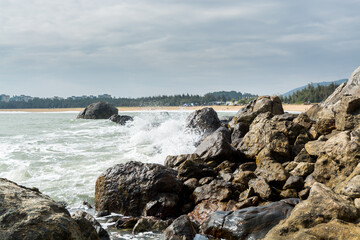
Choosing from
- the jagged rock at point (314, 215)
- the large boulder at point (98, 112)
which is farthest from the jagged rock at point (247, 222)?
the large boulder at point (98, 112)

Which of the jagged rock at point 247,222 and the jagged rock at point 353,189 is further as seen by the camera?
the jagged rock at point 247,222

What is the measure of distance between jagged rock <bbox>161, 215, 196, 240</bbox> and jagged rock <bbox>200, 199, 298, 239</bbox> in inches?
16.4

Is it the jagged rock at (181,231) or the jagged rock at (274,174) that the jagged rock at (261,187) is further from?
the jagged rock at (181,231)

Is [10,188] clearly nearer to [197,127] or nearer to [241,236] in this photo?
[241,236]

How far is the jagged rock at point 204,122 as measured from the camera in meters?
14.2

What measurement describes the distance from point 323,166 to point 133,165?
4.04 metres

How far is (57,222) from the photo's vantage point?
3424mm

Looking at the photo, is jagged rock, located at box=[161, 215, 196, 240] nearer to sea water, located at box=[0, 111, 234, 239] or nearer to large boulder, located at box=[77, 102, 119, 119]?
sea water, located at box=[0, 111, 234, 239]

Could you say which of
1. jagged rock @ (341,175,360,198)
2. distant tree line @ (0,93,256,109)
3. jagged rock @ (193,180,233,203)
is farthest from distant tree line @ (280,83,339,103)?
jagged rock @ (341,175,360,198)

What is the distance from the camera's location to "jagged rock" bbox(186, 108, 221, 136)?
46.6 feet

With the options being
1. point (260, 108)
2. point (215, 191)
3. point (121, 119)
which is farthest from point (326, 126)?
point (121, 119)

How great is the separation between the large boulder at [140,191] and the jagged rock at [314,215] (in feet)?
9.01

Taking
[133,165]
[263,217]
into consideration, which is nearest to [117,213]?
[133,165]

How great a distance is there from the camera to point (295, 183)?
6297mm
